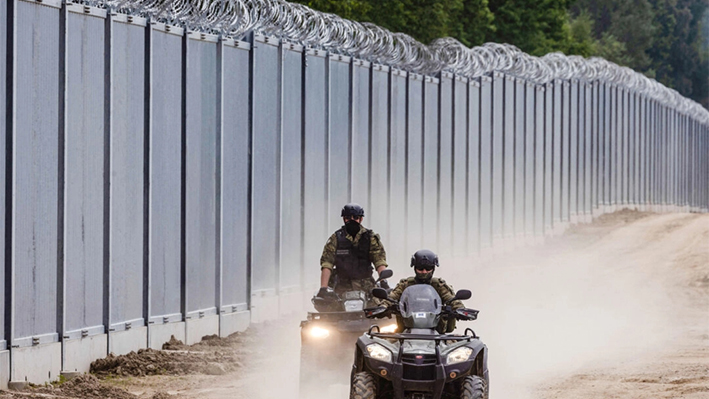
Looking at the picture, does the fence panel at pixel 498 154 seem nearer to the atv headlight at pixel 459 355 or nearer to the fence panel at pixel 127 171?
the fence panel at pixel 127 171

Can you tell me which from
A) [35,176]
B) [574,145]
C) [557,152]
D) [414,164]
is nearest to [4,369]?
[35,176]

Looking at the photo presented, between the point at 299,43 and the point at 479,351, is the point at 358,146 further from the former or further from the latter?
the point at 479,351

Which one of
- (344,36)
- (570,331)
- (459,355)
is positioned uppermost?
(344,36)

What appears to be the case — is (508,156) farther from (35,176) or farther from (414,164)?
(35,176)

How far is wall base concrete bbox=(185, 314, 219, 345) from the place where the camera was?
16.4m

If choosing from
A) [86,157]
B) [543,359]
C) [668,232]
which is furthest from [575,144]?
[86,157]

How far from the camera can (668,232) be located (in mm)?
36688

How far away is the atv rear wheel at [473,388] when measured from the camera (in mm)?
9555

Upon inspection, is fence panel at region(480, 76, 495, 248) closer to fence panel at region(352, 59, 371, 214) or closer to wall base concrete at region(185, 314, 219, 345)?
fence panel at region(352, 59, 371, 214)

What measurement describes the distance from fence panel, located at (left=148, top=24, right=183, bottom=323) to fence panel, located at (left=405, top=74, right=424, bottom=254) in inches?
387

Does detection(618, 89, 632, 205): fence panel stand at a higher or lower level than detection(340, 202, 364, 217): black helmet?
higher

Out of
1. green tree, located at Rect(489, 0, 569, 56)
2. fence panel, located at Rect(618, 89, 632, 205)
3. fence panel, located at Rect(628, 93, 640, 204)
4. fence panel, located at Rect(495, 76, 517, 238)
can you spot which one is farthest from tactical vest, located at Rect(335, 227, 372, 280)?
green tree, located at Rect(489, 0, 569, 56)

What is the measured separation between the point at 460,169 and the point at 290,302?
9807mm

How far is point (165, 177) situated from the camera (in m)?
15.9
